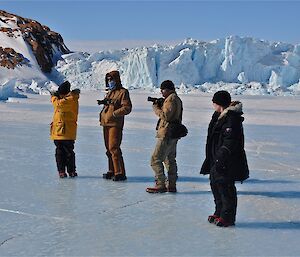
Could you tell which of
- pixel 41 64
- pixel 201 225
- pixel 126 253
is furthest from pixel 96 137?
pixel 41 64

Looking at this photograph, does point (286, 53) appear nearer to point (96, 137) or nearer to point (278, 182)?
point (96, 137)

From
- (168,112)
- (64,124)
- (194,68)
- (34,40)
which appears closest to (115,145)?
(64,124)

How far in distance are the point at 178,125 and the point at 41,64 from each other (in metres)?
44.6

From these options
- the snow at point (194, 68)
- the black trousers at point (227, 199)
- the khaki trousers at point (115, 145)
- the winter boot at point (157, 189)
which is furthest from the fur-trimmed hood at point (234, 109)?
the snow at point (194, 68)

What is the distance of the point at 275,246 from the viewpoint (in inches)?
138

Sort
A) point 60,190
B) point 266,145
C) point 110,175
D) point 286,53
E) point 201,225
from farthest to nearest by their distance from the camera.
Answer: point 286,53 → point 266,145 → point 110,175 → point 60,190 → point 201,225

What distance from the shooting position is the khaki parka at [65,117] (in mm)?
5781

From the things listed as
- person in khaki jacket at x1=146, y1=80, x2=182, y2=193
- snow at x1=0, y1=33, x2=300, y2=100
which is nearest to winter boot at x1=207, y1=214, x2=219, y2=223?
person in khaki jacket at x1=146, y1=80, x2=182, y2=193

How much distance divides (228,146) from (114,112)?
6.15ft

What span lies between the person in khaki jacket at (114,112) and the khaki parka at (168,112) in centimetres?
60

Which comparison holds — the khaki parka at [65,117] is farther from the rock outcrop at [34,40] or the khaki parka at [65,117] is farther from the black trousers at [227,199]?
the rock outcrop at [34,40]

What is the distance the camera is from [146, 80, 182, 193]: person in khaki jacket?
15.8 feet

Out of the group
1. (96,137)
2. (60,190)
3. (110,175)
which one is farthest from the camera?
(96,137)

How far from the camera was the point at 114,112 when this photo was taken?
5.40m
